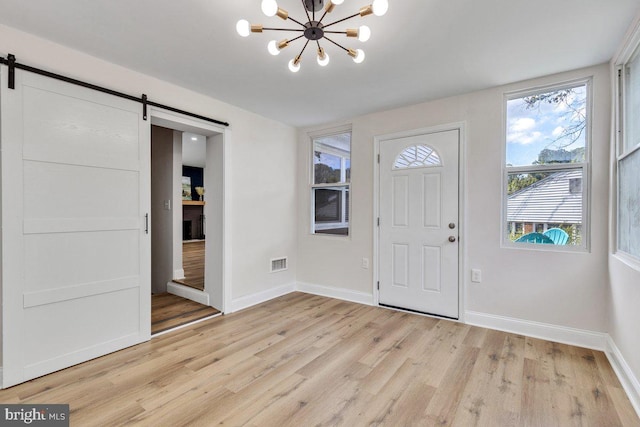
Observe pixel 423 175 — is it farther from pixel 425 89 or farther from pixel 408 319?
pixel 408 319

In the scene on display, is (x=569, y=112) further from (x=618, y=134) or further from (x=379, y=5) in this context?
(x=379, y=5)

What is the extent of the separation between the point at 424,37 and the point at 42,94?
2721 mm

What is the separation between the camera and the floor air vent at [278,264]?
4.02 meters

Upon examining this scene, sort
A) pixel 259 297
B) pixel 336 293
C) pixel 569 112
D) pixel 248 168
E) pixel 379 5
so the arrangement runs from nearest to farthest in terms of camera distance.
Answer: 1. pixel 379 5
2. pixel 569 112
3. pixel 248 168
4. pixel 259 297
5. pixel 336 293

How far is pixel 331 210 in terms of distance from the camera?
427 centimetres

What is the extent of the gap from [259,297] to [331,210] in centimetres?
152

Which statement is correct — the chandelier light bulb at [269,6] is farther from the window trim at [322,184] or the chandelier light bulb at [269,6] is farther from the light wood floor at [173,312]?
the light wood floor at [173,312]

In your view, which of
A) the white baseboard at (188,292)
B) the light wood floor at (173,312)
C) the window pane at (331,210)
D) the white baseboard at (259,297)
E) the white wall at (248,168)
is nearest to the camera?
the white wall at (248,168)

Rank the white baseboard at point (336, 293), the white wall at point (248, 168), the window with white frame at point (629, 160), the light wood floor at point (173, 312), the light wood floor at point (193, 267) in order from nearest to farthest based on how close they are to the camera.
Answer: the window with white frame at point (629, 160), the white wall at point (248, 168), the light wood floor at point (173, 312), the white baseboard at point (336, 293), the light wood floor at point (193, 267)

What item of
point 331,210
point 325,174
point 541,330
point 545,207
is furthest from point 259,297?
point 545,207

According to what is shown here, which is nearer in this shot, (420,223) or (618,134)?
(618,134)

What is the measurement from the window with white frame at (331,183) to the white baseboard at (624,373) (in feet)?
8.79

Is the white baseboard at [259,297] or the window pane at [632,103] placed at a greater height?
the window pane at [632,103]

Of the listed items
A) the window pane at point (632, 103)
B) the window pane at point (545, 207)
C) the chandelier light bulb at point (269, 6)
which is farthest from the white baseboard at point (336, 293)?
the chandelier light bulb at point (269, 6)
